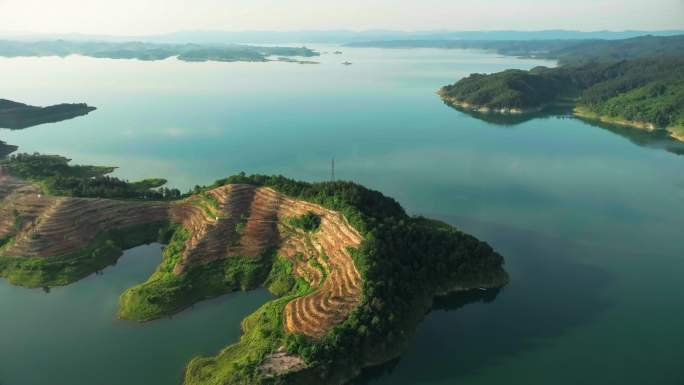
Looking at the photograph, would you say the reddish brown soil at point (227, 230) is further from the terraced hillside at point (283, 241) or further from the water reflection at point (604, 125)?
the water reflection at point (604, 125)

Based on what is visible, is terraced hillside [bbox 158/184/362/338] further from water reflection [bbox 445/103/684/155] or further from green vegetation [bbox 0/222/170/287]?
water reflection [bbox 445/103/684/155]

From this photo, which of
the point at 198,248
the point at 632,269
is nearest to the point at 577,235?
the point at 632,269

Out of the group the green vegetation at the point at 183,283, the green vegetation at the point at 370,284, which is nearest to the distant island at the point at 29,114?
the green vegetation at the point at 183,283

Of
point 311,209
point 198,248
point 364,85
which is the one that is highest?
point 364,85

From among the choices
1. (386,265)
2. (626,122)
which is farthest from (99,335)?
(626,122)

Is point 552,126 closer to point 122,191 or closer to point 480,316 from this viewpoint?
point 480,316

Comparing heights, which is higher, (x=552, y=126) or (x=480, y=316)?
(x=552, y=126)

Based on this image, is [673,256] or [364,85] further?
[364,85]
